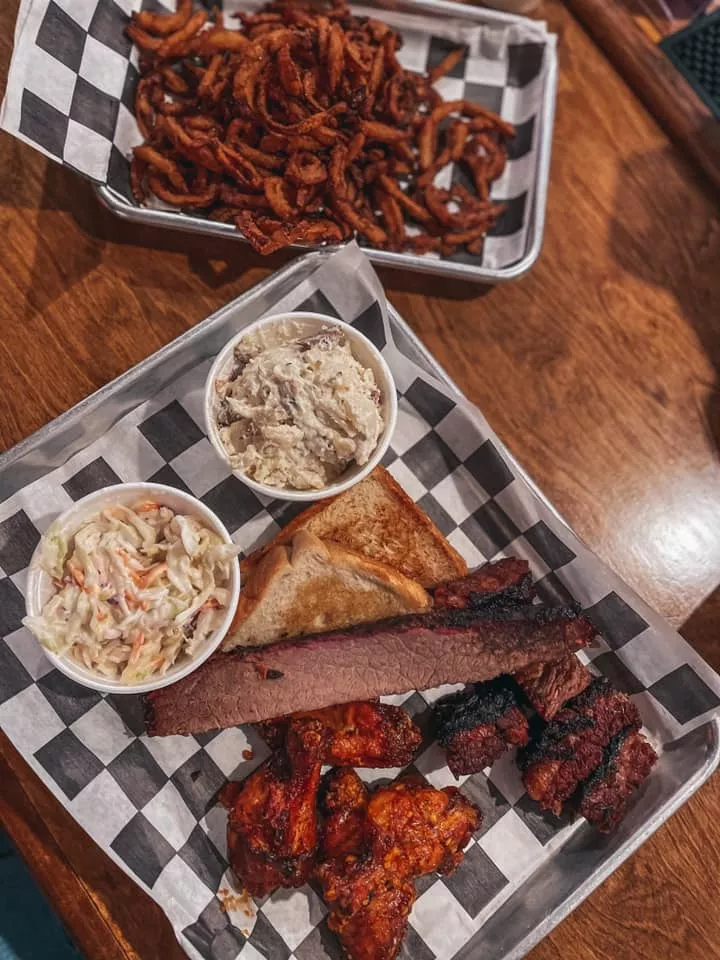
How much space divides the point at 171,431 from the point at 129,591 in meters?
0.60

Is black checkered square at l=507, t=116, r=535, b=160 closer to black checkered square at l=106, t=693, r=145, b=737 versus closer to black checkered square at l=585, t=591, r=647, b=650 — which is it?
black checkered square at l=585, t=591, r=647, b=650

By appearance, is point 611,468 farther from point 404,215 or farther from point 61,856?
point 61,856

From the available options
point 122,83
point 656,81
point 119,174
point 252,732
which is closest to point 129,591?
point 252,732

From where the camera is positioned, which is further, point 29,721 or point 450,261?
point 450,261

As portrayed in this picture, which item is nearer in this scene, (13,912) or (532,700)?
(532,700)

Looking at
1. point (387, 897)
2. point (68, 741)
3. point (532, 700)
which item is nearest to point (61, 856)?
point (68, 741)

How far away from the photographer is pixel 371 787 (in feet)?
8.04

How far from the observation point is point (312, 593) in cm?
233

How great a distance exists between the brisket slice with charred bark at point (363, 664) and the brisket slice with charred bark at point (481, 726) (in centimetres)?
11

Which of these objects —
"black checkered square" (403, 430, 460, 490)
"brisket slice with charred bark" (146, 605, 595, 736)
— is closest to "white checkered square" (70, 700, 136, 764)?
"brisket slice with charred bark" (146, 605, 595, 736)

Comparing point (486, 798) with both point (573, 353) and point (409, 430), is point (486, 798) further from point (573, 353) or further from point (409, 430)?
point (573, 353)

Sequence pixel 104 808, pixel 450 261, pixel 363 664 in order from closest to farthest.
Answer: pixel 104 808, pixel 363 664, pixel 450 261

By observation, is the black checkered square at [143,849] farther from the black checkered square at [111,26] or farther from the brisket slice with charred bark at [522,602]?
the black checkered square at [111,26]

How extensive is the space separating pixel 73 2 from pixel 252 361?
127 cm
